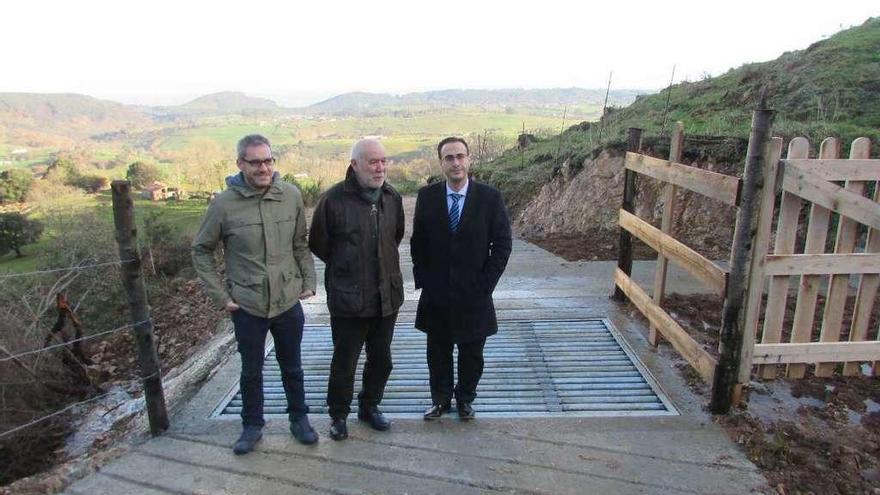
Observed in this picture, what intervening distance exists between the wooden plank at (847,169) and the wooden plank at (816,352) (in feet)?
3.61

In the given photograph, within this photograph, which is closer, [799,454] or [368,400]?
[799,454]

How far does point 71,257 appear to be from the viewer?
55.2 ft

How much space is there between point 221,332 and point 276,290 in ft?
11.8

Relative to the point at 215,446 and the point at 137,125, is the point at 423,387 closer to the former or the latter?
the point at 215,446

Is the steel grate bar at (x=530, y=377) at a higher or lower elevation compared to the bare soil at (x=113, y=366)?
higher

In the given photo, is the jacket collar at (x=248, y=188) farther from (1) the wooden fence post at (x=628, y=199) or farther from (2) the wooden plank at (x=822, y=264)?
(1) the wooden fence post at (x=628, y=199)

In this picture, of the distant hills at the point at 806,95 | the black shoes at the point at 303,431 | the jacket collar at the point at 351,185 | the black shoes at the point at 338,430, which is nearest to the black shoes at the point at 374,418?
the black shoes at the point at 338,430

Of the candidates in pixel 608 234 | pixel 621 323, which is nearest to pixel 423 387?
pixel 621 323

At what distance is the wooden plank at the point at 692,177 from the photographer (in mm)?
3404

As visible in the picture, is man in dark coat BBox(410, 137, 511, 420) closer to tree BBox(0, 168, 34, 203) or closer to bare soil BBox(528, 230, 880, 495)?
bare soil BBox(528, 230, 880, 495)

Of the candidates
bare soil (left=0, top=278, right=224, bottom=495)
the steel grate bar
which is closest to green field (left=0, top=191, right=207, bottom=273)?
bare soil (left=0, top=278, right=224, bottom=495)

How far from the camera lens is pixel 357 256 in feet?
10.4

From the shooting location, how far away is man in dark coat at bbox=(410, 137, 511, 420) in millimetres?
3309

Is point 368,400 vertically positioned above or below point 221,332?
above
